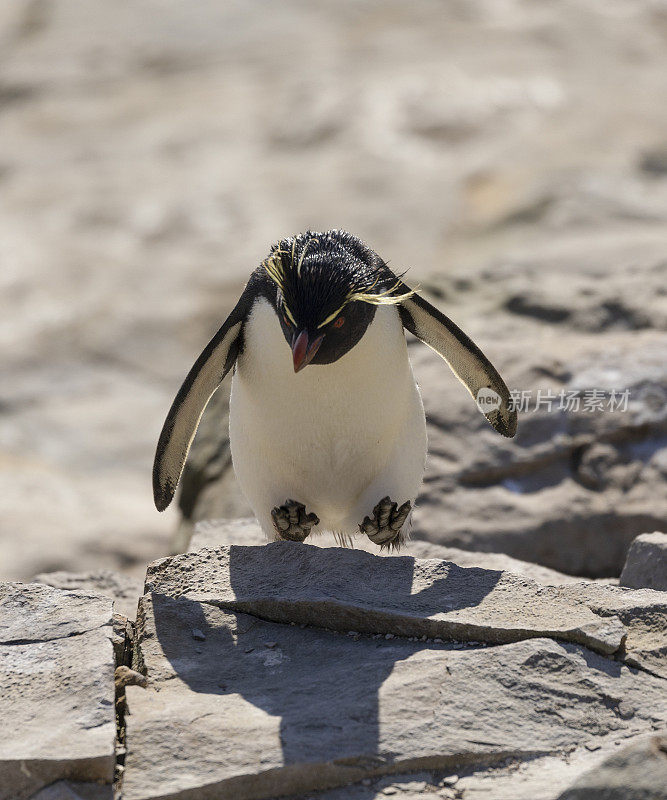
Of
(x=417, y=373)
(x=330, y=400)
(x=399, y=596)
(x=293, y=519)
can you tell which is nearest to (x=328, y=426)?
(x=330, y=400)

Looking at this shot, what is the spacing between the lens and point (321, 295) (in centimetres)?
307

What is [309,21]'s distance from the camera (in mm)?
15875

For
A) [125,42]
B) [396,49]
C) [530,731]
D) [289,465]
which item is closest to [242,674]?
[530,731]

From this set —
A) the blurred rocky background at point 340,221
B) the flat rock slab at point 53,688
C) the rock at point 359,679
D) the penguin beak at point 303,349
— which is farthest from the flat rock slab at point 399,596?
the blurred rocky background at point 340,221

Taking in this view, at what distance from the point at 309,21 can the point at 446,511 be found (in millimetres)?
12667

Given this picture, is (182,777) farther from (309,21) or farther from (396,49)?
(309,21)

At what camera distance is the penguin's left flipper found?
3.83 metres

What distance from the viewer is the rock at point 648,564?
3238 millimetres

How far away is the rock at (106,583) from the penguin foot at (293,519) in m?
0.68

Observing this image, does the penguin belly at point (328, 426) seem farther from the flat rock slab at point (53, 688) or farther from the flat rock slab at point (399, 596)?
the flat rock slab at point (53, 688)

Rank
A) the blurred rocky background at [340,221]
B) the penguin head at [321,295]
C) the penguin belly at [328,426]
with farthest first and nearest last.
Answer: the blurred rocky background at [340,221], the penguin belly at [328,426], the penguin head at [321,295]

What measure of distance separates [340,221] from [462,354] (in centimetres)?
810

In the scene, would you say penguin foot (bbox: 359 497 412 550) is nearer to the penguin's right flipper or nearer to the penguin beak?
the penguin's right flipper

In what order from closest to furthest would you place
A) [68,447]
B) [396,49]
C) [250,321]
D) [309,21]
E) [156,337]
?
1. [250,321]
2. [68,447]
3. [156,337]
4. [396,49]
5. [309,21]
